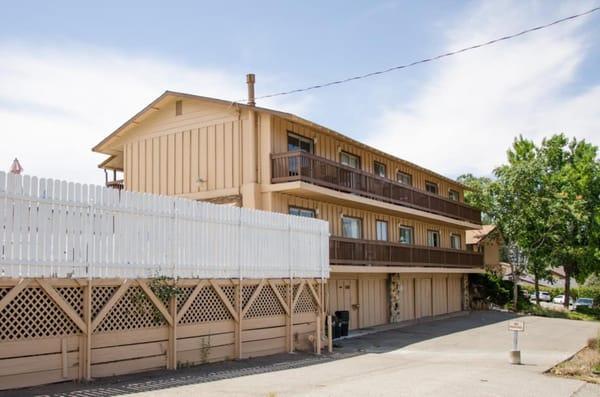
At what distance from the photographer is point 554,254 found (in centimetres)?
4097

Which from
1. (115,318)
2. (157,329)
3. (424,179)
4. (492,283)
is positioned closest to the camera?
(115,318)

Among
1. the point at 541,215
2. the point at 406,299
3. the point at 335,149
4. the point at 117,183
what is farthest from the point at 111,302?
the point at 541,215

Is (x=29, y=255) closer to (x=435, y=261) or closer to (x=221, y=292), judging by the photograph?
(x=221, y=292)

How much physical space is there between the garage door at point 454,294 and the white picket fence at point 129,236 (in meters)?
21.0

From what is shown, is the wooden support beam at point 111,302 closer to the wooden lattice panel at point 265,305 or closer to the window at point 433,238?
the wooden lattice panel at point 265,305

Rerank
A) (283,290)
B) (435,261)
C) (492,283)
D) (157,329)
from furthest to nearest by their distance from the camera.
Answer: (492,283) → (435,261) → (283,290) → (157,329)

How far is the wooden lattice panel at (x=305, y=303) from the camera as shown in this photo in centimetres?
1700

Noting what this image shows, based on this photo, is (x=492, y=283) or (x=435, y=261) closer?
(x=435, y=261)

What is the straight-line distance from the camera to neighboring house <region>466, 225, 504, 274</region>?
42.0 m

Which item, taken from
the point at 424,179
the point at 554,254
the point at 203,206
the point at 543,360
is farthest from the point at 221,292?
the point at 554,254

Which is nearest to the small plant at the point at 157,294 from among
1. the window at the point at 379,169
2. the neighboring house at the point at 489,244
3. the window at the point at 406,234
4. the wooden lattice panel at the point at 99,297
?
the wooden lattice panel at the point at 99,297

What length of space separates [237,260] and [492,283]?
28440 mm

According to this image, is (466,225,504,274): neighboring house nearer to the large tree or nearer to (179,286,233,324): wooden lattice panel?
the large tree

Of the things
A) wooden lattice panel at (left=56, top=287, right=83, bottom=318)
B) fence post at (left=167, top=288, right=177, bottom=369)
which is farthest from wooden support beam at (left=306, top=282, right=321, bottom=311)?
wooden lattice panel at (left=56, top=287, right=83, bottom=318)
